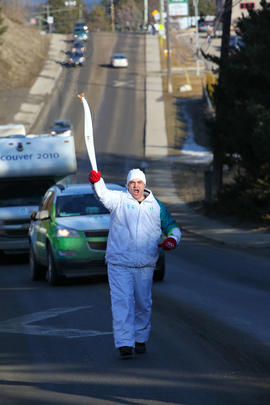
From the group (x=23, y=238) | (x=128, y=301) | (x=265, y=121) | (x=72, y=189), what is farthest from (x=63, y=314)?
(x=265, y=121)

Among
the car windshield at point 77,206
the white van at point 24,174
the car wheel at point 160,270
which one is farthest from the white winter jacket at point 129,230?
the white van at point 24,174

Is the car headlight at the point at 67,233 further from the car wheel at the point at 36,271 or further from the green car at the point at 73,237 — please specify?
the car wheel at the point at 36,271

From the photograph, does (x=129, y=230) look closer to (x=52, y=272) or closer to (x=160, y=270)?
(x=160, y=270)

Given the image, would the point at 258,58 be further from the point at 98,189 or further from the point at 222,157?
the point at 98,189

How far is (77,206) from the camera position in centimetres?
1680

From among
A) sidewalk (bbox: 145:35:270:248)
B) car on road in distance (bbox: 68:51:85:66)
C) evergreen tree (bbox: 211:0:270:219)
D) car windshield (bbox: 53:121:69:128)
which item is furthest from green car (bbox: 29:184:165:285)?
car windshield (bbox: 53:121:69:128)

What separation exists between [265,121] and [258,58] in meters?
2.34

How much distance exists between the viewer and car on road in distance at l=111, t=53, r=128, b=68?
301 feet

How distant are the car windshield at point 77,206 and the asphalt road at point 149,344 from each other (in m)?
1.43

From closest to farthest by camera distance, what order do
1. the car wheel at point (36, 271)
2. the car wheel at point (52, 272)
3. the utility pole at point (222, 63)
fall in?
the car wheel at point (52, 272)
the car wheel at point (36, 271)
the utility pole at point (222, 63)

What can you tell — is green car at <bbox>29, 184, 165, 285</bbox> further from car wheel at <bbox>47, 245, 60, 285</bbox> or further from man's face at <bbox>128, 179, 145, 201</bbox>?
man's face at <bbox>128, 179, 145, 201</bbox>

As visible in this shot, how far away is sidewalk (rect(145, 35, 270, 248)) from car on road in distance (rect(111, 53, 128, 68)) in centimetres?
300

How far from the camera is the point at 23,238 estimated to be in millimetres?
21422

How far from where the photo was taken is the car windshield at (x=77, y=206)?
1661 centimetres
